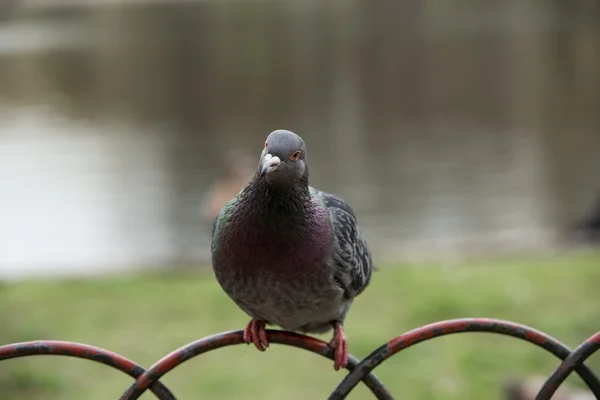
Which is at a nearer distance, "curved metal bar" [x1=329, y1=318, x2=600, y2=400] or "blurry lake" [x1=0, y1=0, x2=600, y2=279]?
"curved metal bar" [x1=329, y1=318, x2=600, y2=400]

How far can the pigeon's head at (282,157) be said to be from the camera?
2059 mm

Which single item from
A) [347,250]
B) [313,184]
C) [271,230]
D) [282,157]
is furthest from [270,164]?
[313,184]

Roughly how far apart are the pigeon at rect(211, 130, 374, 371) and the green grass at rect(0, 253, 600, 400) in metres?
2.91

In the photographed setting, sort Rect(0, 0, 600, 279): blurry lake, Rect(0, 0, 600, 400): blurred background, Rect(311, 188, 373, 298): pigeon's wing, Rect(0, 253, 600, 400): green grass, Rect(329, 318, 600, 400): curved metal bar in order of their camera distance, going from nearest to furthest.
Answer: Rect(329, 318, 600, 400): curved metal bar → Rect(311, 188, 373, 298): pigeon's wing → Rect(0, 253, 600, 400): green grass → Rect(0, 0, 600, 400): blurred background → Rect(0, 0, 600, 279): blurry lake

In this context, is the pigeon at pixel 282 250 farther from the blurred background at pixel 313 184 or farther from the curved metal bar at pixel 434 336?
the blurred background at pixel 313 184

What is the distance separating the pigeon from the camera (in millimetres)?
2168

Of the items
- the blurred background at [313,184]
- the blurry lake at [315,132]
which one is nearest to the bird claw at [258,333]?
the blurred background at [313,184]

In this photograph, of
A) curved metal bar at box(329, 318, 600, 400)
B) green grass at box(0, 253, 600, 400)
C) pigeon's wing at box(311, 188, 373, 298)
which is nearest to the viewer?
curved metal bar at box(329, 318, 600, 400)

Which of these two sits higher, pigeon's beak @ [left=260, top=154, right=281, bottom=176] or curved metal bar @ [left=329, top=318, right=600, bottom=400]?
pigeon's beak @ [left=260, top=154, right=281, bottom=176]

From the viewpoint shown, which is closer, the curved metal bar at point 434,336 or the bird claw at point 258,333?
the curved metal bar at point 434,336

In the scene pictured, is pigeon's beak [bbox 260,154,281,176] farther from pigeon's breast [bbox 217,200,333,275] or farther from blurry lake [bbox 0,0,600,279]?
blurry lake [bbox 0,0,600,279]

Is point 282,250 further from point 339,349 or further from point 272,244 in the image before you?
point 339,349

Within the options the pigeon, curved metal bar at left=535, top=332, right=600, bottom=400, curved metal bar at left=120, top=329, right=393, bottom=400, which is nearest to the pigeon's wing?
the pigeon

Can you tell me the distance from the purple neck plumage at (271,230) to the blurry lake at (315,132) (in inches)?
244
